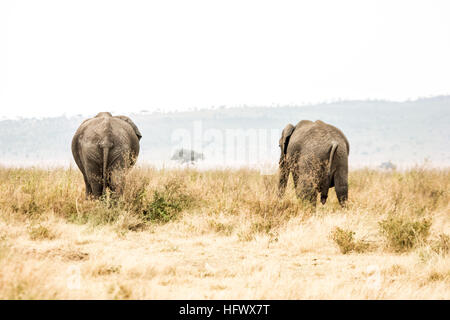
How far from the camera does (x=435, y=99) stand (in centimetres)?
10794

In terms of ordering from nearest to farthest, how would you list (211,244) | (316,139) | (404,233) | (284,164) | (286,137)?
(404,233) → (211,244) → (316,139) → (284,164) → (286,137)

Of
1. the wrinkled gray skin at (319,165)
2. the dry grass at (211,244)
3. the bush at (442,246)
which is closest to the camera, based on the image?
the dry grass at (211,244)

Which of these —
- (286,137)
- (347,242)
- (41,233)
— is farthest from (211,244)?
(286,137)

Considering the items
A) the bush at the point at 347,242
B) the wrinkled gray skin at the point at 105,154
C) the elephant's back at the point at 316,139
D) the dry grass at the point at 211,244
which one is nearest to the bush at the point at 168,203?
the dry grass at the point at 211,244

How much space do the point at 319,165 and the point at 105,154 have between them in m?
3.94

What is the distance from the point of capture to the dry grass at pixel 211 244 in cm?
556

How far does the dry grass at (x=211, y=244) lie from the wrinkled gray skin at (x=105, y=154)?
10.4 inches

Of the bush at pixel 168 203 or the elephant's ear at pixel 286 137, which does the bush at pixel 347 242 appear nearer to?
the elephant's ear at pixel 286 137

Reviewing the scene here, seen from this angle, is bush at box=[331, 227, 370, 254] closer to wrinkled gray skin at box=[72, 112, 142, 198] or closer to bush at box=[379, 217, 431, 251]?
bush at box=[379, 217, 431, 251]

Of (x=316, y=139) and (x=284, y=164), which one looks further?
(x=284, y=164)

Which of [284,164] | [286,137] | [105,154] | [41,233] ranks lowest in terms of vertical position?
[41,233]

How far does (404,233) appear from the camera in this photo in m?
8.22

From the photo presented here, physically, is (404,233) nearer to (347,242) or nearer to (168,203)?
(347,242)

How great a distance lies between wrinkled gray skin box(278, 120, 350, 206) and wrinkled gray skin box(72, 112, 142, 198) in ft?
9.73
